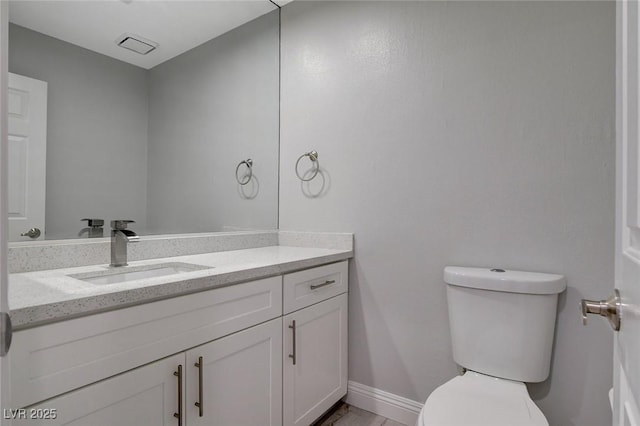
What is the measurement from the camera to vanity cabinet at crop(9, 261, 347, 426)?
31.1 inches

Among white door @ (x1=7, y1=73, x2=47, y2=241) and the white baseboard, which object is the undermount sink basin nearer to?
white door @ (x1=7, y1=73, x2=47, y2=241)

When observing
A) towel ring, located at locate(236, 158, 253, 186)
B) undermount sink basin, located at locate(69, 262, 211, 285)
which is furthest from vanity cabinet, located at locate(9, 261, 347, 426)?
towel ring, located at locate(236, 158, 253, 186)

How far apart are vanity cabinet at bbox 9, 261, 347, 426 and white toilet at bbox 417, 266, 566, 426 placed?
0.57 m

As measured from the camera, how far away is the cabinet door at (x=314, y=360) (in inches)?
56.8

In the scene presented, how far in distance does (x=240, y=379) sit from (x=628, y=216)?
1.17 metres

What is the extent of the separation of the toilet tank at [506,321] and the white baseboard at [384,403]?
1.42 feet

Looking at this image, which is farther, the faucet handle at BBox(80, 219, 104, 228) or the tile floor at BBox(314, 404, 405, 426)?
the tile floor at BBox(314, 404, 405, 426)

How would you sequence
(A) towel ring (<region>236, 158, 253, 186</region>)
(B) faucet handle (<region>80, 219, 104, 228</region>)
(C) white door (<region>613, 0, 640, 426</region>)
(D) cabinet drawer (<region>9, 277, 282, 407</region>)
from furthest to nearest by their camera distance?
(A) towel ring (<region>236, 158, 253, 186</region>) < (B) faucet handle (<region>80, 219, 104, 228</region>) < (D) cabinet drawer (<region>9, 277, 282, 407</region>) < (C) white door (<region>613, 0, 640, 426</region>)

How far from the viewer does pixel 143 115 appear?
5.24ft

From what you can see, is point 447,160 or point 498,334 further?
point 447,160

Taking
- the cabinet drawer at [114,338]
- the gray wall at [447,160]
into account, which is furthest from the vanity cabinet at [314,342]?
the cabinet drawer at [114,338]

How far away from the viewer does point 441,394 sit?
1.20 metres

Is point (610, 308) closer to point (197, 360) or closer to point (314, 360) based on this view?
point (197, 360)

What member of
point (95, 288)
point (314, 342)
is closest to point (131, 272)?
point (95, 288)
